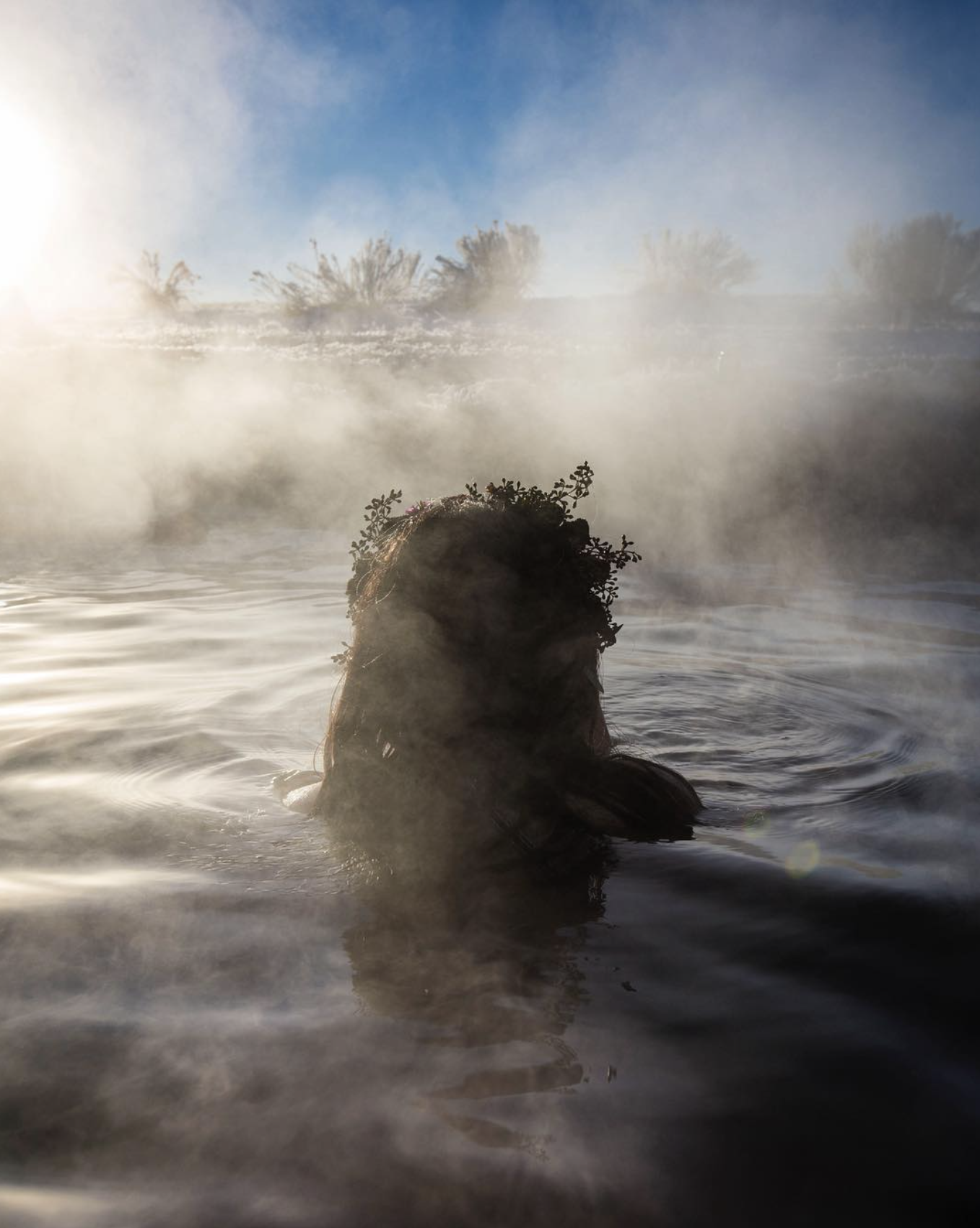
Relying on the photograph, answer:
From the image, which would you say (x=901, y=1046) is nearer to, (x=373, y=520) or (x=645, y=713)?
(x=373, y=520)

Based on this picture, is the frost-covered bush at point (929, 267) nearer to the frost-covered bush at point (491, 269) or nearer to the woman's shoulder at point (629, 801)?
the frost-covered bush at point (491, 269)

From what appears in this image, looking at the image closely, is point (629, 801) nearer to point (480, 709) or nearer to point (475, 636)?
point (480, 709)

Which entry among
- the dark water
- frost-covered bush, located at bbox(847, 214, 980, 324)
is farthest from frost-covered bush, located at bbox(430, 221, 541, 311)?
the dark water

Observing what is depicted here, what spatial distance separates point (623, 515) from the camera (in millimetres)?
9016

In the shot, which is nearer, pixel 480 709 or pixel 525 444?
pixel 480 709

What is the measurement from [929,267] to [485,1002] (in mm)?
22624

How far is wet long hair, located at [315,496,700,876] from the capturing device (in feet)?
9.51

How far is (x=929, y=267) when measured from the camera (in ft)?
68.8

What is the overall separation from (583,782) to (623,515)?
6.22 m

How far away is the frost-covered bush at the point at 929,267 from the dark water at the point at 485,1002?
64.8ft

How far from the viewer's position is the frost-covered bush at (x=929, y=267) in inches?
819

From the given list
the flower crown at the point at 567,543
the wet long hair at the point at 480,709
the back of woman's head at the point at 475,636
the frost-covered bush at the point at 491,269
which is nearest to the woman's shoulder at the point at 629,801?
the wet long hair at the point at 480,709

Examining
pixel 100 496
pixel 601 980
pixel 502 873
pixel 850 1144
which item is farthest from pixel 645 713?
pixel 100 496

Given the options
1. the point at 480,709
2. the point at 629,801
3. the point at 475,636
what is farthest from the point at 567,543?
the point at 629,801
